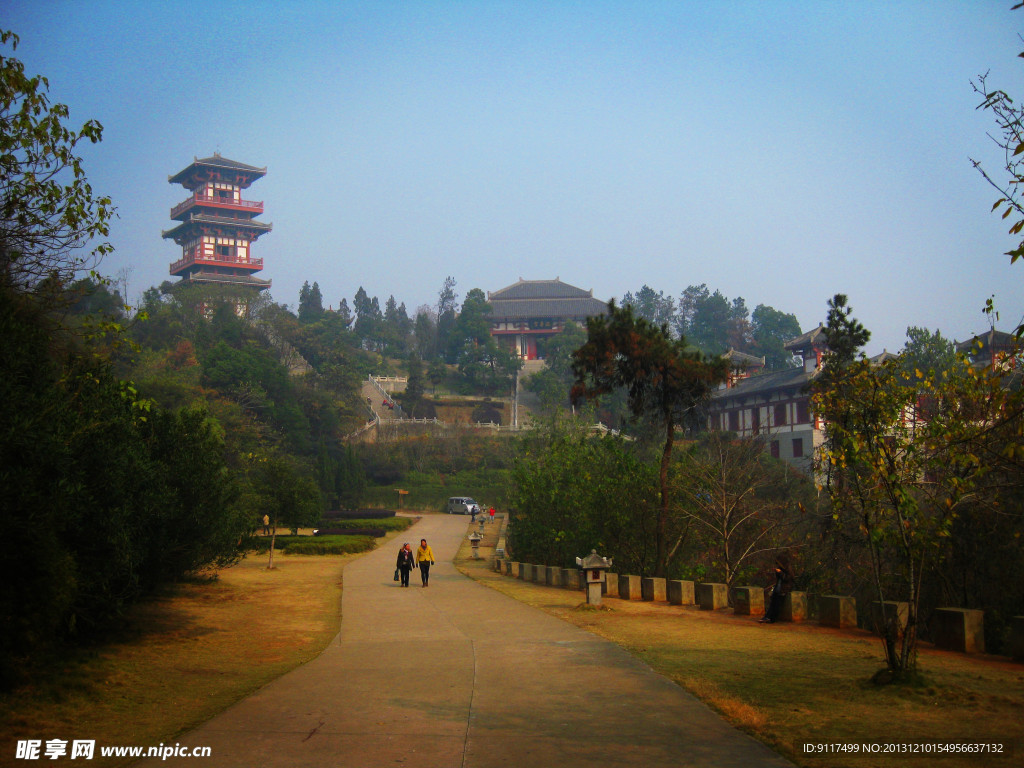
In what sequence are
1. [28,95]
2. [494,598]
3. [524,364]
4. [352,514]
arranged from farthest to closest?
1. [524,364]
2. [352,514]
3. [494,598]
4. [28,95]

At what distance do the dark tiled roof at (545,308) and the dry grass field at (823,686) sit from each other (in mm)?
78165

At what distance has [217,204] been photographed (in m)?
86.2

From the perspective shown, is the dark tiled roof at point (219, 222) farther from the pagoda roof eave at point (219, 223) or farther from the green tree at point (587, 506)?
the green tree at point (587, 506)

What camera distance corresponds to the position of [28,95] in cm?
916

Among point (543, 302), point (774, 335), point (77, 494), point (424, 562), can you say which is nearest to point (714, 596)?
point (424, 562)

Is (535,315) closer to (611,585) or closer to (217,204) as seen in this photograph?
(217,204)

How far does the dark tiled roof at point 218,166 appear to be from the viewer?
86.4 m

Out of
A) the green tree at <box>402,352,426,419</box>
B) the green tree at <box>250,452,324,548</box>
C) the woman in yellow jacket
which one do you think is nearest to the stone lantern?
the woman in yellow jacket

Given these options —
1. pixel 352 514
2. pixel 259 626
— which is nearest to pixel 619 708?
pixel 259 626

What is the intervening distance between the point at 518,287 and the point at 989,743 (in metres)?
91.3

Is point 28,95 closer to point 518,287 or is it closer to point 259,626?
point 259,626

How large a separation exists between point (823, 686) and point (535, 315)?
83.8 m

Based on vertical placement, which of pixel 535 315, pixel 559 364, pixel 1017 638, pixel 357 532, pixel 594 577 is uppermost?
pixel 535 315

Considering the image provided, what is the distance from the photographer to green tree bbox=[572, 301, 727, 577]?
60.5ft
